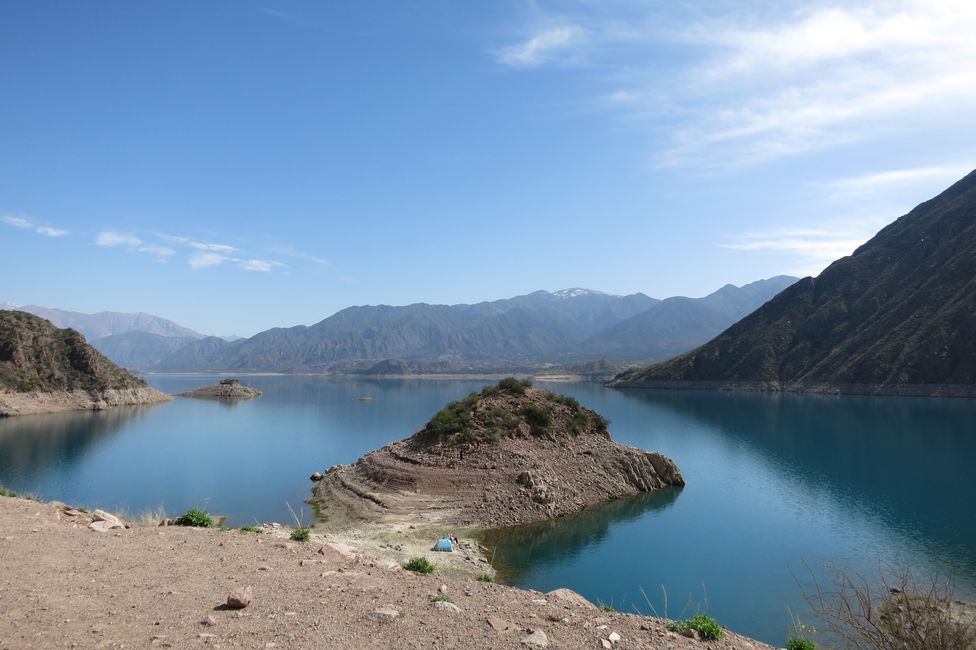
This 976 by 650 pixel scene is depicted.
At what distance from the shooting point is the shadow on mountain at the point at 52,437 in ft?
155

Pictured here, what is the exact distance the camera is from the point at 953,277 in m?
101

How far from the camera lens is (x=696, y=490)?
128 feet

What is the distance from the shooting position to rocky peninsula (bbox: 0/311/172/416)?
79.1 meters

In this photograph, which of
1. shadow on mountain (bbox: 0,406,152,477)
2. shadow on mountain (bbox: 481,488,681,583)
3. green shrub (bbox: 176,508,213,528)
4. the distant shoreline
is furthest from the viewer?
the distant shoreline

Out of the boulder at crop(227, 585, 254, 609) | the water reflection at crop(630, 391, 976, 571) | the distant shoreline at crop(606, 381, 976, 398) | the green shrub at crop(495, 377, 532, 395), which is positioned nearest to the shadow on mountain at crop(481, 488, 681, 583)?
the green shrub at crop(495, 377, 532, 395)

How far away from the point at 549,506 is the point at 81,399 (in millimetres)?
85912

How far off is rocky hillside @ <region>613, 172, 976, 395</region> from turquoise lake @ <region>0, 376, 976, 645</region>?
516 inches

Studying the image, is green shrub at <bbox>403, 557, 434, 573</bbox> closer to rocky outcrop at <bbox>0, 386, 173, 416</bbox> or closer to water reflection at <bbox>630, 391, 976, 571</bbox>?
water reflection at <bbox>630, 391, 976, 571</bbox>

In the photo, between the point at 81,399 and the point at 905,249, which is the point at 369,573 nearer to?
the point at 81,399

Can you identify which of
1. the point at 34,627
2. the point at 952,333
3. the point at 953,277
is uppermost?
the point at 953,277

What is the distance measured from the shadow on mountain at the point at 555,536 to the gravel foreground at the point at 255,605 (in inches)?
429

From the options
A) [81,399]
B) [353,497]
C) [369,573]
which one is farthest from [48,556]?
[81,399]

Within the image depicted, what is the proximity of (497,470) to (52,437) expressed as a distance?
54.0 metres

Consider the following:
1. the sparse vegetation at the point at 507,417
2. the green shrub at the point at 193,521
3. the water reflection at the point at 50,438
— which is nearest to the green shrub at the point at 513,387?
the sparse vegetation at the point at 507,417
